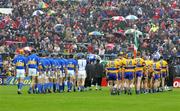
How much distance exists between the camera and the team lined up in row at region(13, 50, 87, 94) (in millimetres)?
39688

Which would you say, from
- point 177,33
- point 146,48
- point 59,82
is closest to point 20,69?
point 59,82

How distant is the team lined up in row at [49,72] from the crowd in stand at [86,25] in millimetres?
15912

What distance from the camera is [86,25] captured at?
70500 mm

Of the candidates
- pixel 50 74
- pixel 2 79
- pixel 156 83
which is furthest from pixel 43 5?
pixel 50 74

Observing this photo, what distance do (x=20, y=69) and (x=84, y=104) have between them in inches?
388

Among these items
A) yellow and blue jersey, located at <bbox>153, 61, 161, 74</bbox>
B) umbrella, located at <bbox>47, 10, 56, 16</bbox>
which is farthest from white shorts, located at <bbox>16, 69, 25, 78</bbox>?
umbrella, located at <bbox>47, 10, 56, 16</bbox>

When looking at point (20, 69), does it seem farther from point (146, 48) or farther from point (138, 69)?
point (146, 48)

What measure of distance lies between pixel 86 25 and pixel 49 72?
1137 inches

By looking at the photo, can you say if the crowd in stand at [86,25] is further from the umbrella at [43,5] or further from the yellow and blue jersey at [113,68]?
the yellow and blue jersey at [113,68]

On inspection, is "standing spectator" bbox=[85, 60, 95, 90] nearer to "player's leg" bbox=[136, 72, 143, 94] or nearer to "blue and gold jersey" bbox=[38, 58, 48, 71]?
"blue and gold jersey" bbox=[38, 58, 48, 71]

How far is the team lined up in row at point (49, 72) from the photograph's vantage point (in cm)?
3969

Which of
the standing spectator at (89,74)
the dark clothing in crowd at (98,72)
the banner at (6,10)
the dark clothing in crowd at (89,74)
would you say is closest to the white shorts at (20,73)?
the standing spectator at (89,74)

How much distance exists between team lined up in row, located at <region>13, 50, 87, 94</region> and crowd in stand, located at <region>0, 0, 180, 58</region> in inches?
626

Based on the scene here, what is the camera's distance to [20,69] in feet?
130
